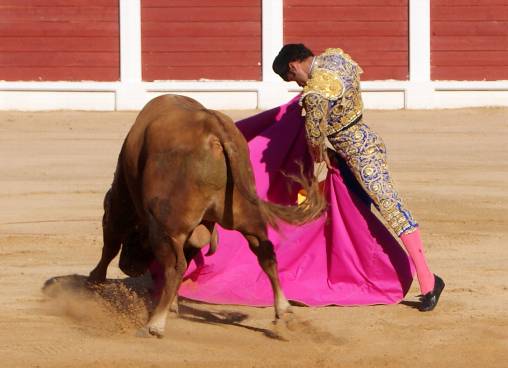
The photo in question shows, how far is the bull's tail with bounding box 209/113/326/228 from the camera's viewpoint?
458cm

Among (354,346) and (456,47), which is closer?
(354,346)

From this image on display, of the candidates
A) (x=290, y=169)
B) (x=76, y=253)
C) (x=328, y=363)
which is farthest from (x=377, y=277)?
(x=76, y=253)

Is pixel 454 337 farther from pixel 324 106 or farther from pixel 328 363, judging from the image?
pixel 324 106

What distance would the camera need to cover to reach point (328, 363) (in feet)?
14.6

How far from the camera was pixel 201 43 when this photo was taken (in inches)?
527

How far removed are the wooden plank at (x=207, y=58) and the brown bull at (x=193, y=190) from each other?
8508mm

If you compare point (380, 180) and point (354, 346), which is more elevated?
point (380, 180)

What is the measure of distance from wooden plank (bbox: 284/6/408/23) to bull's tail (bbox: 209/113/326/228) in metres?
8.56

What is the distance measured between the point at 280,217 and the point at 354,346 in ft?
1.75

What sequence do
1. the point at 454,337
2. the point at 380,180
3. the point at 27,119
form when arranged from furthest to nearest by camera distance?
the point at 27,119 → the point at 380,180 → the point at 454,337

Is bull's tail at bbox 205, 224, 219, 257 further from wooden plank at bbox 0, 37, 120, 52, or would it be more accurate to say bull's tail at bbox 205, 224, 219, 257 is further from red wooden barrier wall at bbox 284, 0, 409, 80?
wooden plank at bbox 0, 37, 120, 52

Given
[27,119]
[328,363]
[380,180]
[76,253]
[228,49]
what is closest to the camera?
[328,363]

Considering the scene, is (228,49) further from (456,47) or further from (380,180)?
(380,180)

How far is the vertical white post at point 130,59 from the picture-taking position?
43.8ft
